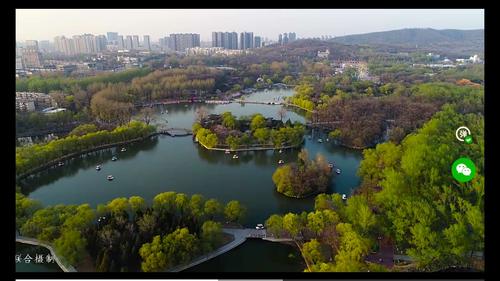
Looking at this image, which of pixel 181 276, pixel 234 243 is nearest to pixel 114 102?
pixel 234 243

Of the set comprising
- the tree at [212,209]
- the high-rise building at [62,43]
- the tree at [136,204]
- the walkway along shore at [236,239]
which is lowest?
the walkway along shore at [236,239]

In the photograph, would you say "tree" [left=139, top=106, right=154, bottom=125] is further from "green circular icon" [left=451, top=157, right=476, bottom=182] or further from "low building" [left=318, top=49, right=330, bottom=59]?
"green circular icon" [left=451, top=157, right=476, bottom=182]

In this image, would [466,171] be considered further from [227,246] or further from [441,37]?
[441,37]

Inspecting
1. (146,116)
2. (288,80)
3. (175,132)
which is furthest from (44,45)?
(288,80)

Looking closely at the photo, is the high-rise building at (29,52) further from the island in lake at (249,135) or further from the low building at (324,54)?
the low building at (324,54)

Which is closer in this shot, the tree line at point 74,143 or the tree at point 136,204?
the tree at point 136,204

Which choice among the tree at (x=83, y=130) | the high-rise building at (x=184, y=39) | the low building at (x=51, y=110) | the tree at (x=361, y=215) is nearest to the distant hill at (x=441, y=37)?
the high-rise building at (x=184, y=39)

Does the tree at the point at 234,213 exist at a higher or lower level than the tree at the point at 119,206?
lower

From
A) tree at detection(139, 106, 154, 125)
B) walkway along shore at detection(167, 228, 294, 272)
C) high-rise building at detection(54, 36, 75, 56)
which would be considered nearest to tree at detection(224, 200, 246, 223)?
walkway along shore at detection(167, 228, 294, 272)

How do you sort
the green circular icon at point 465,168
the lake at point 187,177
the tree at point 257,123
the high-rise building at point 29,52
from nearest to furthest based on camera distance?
the green circular icon at point 465,168
the high-rise building at point 29,52
the lake at point 187,177
the tree at point 257,123

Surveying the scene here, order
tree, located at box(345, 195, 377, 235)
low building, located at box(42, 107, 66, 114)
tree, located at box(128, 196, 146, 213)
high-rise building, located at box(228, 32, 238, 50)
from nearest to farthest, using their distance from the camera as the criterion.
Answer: tree, located at box(345, 195, 377, 235)
tree, located at box(128, 196, 146, 213)
high-rise building, located at box(228, 32, 238, 50)
low building, located at box(42, 107, 66, 114)

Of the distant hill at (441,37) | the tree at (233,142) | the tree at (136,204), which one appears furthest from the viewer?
the tree at (233,142)
